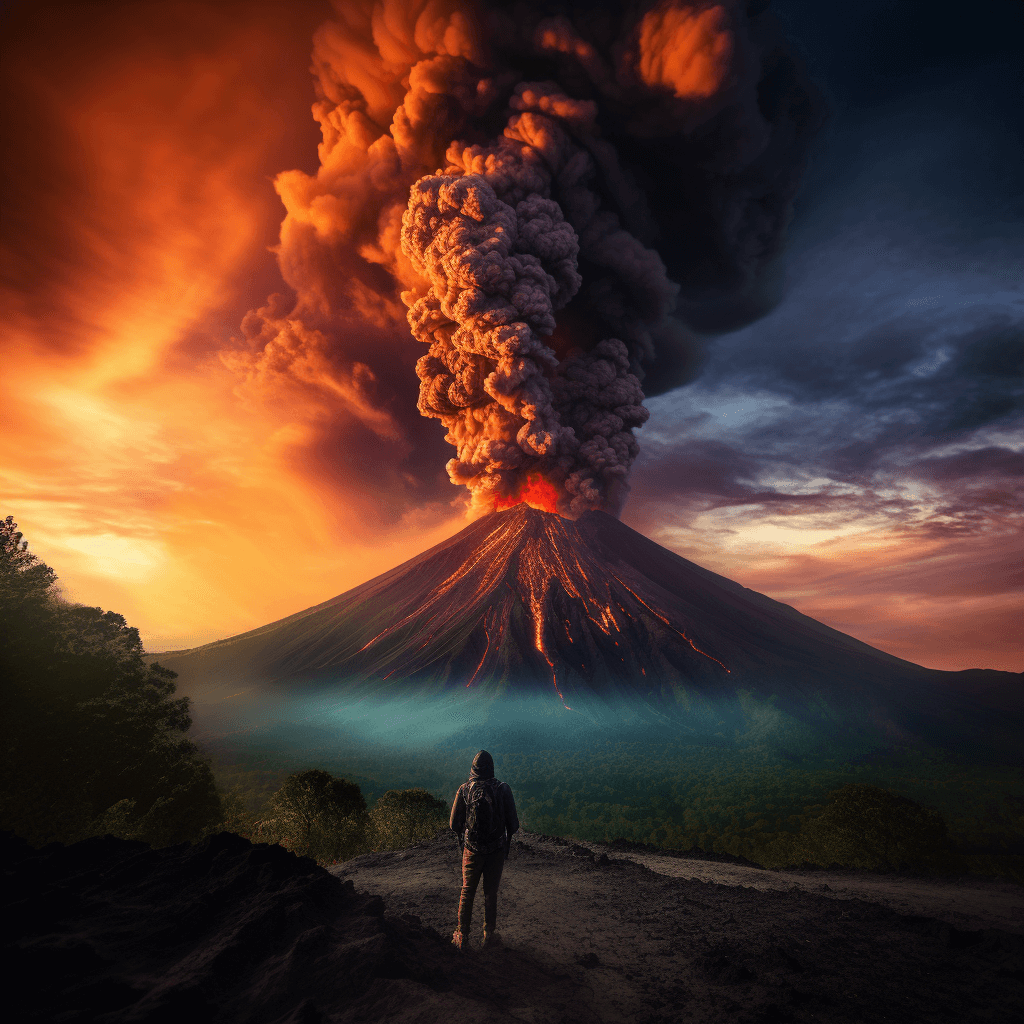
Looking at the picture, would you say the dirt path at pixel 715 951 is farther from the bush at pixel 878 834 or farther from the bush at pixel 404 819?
the bush at pixel 878 834

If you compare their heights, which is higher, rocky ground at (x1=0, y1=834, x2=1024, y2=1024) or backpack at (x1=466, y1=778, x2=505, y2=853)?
backpack at (x1=466, y1=778, x2=505, y2=853)

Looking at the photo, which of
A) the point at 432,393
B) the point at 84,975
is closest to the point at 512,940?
the point at 84,975

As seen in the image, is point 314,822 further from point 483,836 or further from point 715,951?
point 715,951

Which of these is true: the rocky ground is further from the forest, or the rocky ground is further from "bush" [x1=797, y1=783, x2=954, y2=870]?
"bush" [x1=797, y1=783, x2=954, y2=870]

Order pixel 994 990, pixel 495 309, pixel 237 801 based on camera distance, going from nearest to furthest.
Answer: pixel 994 990
pixel 237 801
pixel 495 309

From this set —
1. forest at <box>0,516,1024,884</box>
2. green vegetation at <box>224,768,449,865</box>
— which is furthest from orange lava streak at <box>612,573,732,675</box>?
green vegetation at <box>224,768,449,865</box>

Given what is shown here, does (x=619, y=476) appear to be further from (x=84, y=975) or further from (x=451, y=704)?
(x=84, y=975)
